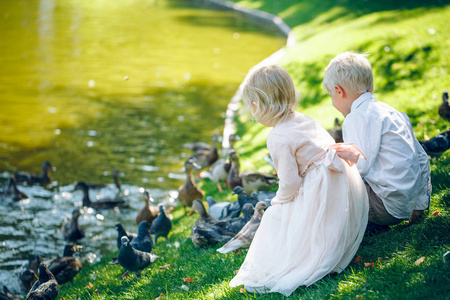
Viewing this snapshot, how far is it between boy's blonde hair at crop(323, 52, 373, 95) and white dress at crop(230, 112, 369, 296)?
660mm

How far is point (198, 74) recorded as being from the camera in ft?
61.9

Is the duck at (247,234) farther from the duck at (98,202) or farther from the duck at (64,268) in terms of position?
the duck at (98,202)

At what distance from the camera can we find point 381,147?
4.39 metres

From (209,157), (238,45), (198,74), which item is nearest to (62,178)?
(209,157)

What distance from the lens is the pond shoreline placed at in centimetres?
1193

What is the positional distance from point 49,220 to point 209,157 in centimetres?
371

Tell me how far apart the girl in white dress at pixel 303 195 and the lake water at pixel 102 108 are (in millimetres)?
4511

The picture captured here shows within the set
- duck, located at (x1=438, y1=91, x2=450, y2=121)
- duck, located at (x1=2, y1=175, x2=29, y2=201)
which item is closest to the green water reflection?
duck, located at (x1=2, y1=175, x2=29, y2=201)

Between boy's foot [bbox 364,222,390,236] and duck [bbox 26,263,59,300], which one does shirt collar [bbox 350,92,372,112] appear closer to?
boy's foot [bbox 364,222,390,236]

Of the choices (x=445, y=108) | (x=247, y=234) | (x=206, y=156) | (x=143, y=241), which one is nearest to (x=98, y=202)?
(x=206, y=156)

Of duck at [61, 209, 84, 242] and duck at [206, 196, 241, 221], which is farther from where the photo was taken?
duck at [61, 209, 84, 242]

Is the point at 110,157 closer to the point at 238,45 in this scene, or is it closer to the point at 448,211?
the point at 448,211

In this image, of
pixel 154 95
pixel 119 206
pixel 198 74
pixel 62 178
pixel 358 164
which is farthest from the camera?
pixel 198 74

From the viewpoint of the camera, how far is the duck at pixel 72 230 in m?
7.89
